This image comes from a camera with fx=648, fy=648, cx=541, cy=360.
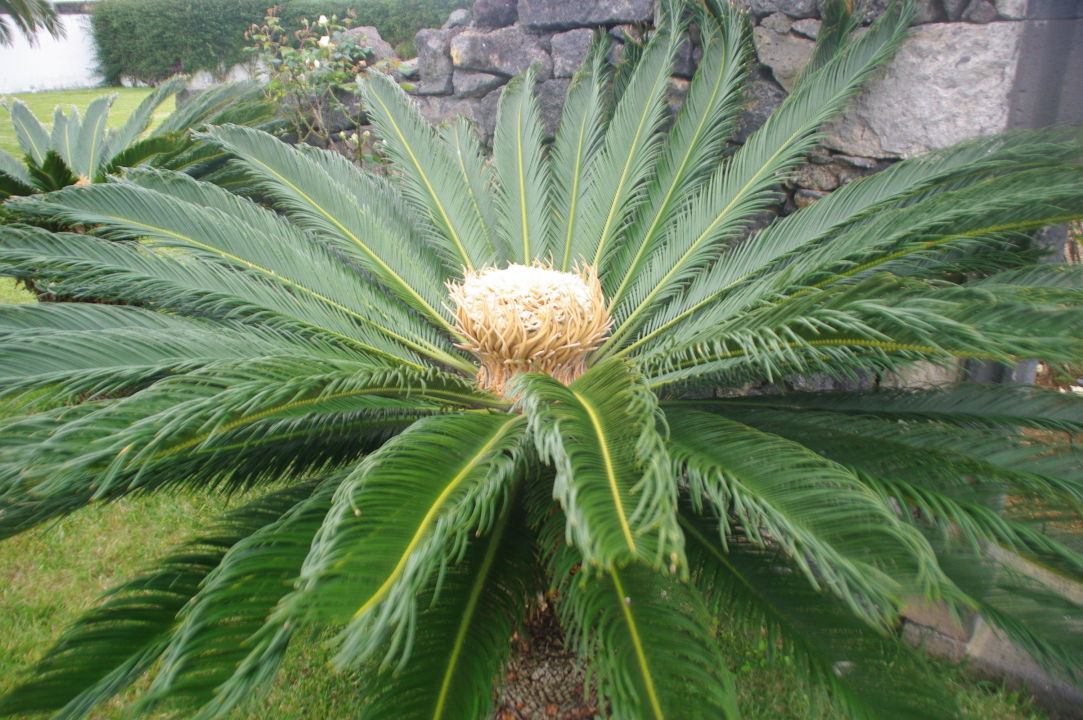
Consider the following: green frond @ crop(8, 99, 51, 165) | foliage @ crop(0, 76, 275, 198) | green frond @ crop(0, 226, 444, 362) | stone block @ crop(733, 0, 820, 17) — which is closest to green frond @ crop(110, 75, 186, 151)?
foliage @ crop(0, 76, 275, 198)

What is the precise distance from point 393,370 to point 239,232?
954 millimetres

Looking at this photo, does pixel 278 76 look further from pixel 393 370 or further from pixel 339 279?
pixel 393 370

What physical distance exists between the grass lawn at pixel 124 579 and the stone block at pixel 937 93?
5.87 feet

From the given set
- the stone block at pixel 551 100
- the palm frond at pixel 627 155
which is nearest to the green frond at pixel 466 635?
the palm frond at pixel 627 155

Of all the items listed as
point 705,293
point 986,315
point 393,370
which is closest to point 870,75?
point 705,293

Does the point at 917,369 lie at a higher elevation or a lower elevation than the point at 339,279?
Answer: lower

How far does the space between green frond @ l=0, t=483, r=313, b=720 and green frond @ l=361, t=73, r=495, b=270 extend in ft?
4.77

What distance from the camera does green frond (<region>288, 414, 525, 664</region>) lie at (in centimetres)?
94

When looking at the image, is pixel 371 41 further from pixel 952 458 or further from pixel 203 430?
pixel 952 458

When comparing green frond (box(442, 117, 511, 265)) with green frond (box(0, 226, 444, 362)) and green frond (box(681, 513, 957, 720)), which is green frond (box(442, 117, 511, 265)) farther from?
green frond (box(681, 513, 957, 720))

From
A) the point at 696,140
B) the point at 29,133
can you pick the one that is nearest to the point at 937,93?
the point at 696,140

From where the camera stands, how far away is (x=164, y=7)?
12.3 meters

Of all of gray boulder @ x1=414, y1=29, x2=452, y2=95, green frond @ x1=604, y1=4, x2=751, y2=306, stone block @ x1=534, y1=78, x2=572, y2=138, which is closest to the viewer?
green frond @ x1=604, y1=4, x2=751, y2=306

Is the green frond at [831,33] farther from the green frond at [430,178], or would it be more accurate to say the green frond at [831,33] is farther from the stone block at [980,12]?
the green frond at [430,178]
